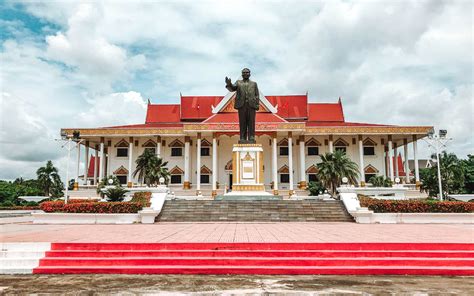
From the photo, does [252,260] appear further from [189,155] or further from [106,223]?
[189,155]

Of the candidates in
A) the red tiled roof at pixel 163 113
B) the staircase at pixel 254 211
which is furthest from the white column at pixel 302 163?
the staircase at pixel 254 211

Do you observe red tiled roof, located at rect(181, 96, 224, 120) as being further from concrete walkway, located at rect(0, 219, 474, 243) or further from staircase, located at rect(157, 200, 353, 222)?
concrete walkway, located at rect(0, 219, 474, 243)

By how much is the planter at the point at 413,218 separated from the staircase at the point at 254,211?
83cm

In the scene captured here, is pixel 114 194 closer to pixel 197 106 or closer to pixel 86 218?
pixel 86 218

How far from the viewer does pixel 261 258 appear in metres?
6.74

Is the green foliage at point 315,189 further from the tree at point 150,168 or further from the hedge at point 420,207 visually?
the hedge at point 420,207

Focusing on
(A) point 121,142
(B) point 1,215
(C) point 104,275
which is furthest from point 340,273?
(A) point 121,142

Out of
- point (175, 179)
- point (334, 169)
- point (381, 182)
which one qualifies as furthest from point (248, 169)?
point (175, 179)

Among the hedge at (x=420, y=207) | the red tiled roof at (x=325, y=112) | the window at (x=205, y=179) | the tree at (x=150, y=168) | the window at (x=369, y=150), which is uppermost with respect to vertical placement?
the red tiled roof at (x=325, y=112)

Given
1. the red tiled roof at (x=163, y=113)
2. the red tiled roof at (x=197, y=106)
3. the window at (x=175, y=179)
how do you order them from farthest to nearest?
1. the red tiled roof at (x=163, y=113)
2. the red tiled roof at (x=197, y=106)
3. the window at (x=175, y=179)

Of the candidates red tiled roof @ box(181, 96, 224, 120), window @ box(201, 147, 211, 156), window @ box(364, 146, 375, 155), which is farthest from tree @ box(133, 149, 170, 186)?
window @ box(364, 146, 375, 155)

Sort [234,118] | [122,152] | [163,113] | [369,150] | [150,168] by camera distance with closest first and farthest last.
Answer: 1. [150,168]
2. [234,118]
3. [369,150]
4. [122,152]
5. [163,113]

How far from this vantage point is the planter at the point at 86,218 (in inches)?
587

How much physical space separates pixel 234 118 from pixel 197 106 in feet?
26.4
